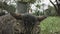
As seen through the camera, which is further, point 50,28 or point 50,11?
point 50,11

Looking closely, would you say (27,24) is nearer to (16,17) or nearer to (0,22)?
(16,17)

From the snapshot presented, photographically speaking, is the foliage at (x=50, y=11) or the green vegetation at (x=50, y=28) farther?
the foliage at (x=50, y=11)

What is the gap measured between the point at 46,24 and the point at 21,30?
4.81m

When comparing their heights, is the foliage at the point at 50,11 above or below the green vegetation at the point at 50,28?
above

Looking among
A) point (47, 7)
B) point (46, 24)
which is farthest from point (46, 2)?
point (46, 24)

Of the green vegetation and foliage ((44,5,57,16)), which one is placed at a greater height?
foliage ((44,5,57,16))

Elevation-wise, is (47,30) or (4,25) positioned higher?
(4,25)

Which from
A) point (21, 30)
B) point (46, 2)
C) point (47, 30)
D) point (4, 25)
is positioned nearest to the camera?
point (21, 30)

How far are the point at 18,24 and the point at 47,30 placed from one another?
424 cm

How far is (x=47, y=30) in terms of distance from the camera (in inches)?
256

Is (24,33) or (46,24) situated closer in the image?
(24,33)

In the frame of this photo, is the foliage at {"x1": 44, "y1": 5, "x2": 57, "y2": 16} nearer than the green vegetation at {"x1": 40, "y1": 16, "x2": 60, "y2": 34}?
No

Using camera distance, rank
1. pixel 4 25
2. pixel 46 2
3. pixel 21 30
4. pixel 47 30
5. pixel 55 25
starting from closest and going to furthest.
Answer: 1. pixel 21 30
2. pixel 4 25
3. pixel 47 30
4. pixel 55 25
5. pixel 46 2

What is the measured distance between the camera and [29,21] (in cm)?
239
